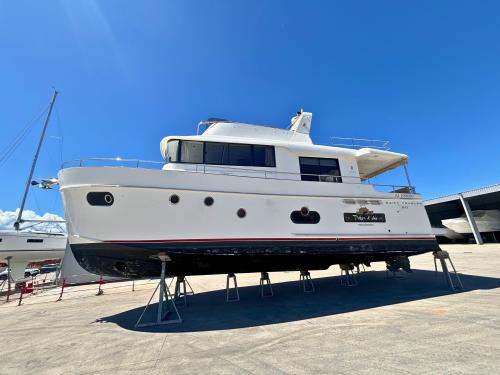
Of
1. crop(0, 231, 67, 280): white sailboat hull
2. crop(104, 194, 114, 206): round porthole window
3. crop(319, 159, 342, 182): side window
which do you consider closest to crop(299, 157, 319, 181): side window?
crop(319, 159, 342, 182): side window

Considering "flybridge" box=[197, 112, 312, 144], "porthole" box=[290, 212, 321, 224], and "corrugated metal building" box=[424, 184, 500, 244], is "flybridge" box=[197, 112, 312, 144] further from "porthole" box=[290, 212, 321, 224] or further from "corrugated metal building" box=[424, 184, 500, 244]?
"corrugated metal building" box=[424, 184, 500, 244]

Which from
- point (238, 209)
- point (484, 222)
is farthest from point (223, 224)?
point (484, 222)

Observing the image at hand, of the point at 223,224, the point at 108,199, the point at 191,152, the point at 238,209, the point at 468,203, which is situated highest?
the point at 468,203

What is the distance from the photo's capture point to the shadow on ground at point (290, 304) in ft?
18.4

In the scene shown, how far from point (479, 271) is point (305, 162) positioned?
809 centimetres

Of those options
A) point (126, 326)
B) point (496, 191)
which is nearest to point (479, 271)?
point (126, 326)

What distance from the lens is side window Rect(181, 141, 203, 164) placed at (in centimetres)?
715

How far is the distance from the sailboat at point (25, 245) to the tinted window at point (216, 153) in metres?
15.9

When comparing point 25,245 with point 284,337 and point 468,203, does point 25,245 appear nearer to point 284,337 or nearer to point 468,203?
point 284,337

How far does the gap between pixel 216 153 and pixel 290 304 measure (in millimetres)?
4520

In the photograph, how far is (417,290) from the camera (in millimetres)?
7629

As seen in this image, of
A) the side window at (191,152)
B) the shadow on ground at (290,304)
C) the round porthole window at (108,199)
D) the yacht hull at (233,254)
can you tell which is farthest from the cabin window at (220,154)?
the shadow on ground at (290,304)

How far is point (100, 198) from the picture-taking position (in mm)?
5914

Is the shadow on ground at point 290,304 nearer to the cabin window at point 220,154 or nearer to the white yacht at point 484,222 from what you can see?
the cabin window at point 220,154
